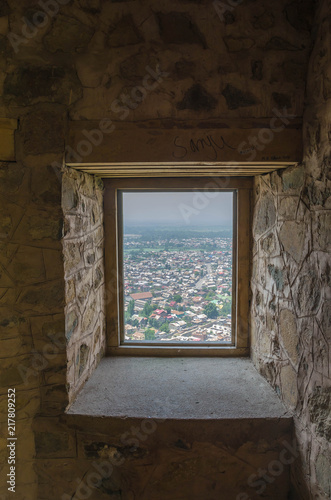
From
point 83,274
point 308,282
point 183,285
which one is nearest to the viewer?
point 308,282

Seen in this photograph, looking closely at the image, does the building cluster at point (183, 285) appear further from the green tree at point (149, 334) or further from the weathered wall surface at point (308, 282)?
the weathered wall surface at point (308, 282)

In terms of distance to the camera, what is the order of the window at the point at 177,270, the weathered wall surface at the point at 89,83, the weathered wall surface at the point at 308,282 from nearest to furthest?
the weathered wall surface at the point at 308,282, the weathered wall surface at the point at 89,83, the window at the point at 177,270

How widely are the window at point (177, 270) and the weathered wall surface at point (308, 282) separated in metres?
0.45

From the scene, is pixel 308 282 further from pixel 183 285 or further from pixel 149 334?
pixel 149 334

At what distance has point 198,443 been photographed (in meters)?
1.74

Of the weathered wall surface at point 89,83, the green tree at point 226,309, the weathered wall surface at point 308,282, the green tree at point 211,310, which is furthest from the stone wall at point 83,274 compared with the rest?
the weathered wall surface at point 308,282

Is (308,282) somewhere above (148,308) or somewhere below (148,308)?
above

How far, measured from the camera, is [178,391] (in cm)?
199

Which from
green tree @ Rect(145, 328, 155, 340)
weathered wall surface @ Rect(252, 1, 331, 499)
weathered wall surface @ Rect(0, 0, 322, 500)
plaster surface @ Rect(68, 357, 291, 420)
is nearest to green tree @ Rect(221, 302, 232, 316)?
plaster surface @ Rect(68, 357, 291, 420)

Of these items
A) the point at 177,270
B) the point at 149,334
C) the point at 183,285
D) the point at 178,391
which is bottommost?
the point at 178,391

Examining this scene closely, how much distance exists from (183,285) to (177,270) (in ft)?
0.41

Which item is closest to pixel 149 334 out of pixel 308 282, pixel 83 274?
pixel 83 274

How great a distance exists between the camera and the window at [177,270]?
7.97ft

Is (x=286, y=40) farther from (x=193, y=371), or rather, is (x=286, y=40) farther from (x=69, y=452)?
(x=69, y=452)
